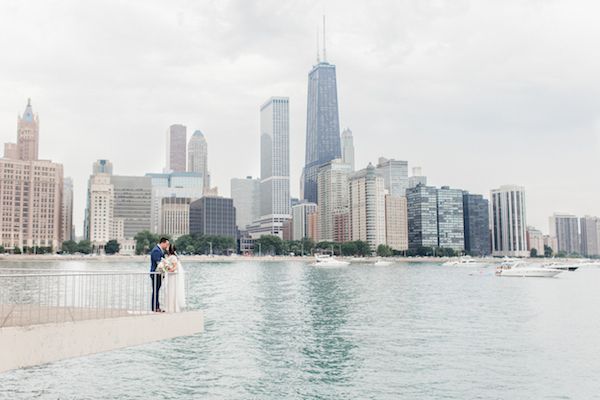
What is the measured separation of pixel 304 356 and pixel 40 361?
20855 millimetres

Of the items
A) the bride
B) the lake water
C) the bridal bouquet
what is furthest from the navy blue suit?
the lake water

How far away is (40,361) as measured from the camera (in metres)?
13.2

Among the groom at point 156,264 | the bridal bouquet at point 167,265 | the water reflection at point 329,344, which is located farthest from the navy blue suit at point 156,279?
the water reflection at point 329,344

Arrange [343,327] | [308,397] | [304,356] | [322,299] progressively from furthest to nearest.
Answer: [322,299], [343,327], [304,356], [308,397]

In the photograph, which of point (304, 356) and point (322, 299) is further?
point (322, 299)

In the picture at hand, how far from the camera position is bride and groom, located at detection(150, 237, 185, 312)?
57.1 ft

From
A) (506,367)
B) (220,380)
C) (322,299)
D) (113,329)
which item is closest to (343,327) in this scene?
(506,367)

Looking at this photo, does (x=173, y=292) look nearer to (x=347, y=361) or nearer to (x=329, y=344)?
(x=347, y=361)

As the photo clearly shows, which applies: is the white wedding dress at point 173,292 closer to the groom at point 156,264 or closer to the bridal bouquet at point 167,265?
the bridal bouquet at point 167,265

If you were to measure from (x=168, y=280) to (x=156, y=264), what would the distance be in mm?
1672

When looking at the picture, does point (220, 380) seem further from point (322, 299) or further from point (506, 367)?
point (322, 299)

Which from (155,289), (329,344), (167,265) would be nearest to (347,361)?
(329,344)

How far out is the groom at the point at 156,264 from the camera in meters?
17.9

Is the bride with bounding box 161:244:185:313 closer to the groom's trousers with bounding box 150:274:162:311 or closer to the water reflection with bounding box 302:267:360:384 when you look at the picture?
the groom's trousers with bounding box 150:274:162:311
